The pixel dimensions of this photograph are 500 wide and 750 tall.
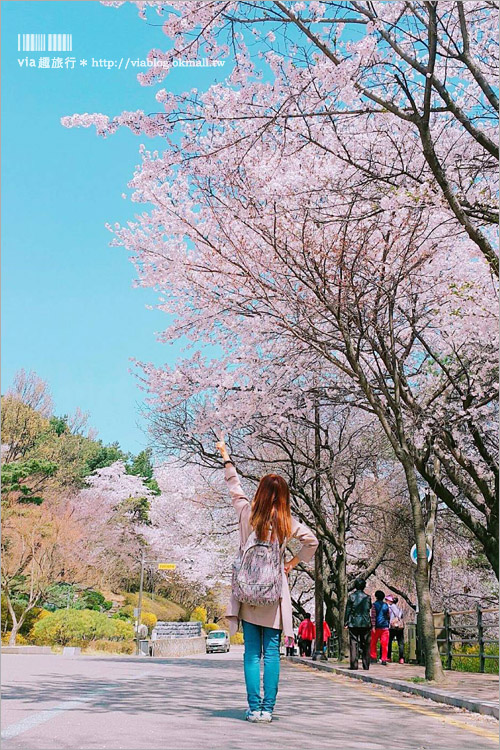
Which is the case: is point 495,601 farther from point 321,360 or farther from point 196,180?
point 196,180

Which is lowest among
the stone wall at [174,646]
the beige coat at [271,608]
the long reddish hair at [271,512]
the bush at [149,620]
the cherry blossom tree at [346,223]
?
the stone wall at [174,646]

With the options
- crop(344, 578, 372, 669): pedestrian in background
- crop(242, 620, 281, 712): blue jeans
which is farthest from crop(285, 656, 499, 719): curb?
crop(242, 620, 281, 712): blue jeans

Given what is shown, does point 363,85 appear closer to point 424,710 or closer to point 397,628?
point 424,710

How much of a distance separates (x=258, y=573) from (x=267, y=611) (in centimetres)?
30

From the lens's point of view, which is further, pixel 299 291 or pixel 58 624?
pixel 58 624

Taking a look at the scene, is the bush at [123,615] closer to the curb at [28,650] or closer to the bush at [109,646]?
the bush at [109,646]

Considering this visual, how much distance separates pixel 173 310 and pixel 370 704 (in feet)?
34.7

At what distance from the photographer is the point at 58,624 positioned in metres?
34.9

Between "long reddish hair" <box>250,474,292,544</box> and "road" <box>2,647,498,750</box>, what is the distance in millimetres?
1402

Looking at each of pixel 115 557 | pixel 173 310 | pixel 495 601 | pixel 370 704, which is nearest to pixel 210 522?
pixel 495 601

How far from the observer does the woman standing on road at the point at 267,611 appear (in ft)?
22.4

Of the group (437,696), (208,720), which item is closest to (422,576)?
(437,696)

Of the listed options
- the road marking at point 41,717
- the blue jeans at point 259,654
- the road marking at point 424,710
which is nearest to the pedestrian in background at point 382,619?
the road marking at point 424,710

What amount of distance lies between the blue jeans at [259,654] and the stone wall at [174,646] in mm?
38233
